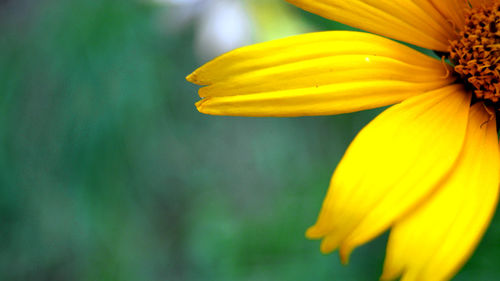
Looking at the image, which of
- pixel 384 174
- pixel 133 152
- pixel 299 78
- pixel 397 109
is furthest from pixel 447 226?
pixel 133 152

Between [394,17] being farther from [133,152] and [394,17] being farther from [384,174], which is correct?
[133,152]

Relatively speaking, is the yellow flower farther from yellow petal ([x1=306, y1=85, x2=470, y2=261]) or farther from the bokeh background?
the bokeh background

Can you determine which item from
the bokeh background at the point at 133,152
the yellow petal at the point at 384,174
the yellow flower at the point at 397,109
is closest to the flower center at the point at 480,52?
the yellow flower at the point at 397,109

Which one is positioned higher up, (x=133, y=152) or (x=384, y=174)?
(x=384, y=174)

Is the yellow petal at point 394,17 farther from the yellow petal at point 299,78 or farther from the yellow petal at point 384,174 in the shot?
the yellow petal at point 384,174

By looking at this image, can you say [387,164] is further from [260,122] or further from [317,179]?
[260,122]

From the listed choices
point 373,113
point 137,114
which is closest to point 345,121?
point 373,113
